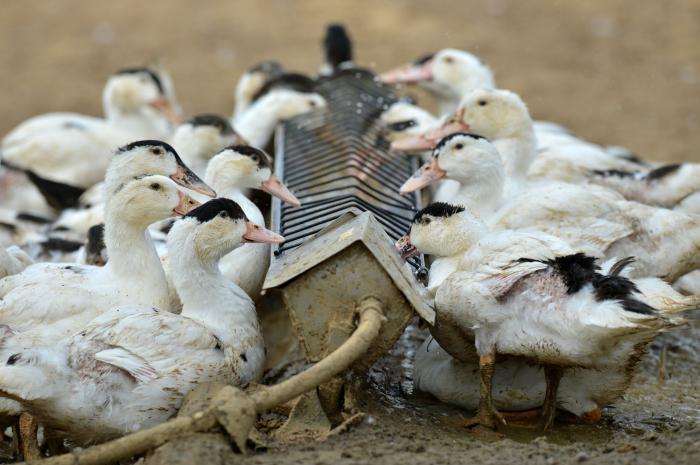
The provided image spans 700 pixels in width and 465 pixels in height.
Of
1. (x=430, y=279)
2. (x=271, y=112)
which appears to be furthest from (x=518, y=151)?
(x=271, y=112)

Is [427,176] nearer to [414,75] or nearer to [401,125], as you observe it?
[401,125]

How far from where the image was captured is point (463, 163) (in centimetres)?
718

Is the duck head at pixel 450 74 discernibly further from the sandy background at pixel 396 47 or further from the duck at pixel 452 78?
the sandy background at pixel 396 47

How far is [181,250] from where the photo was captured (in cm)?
595

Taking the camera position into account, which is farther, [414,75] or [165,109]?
[165,109]

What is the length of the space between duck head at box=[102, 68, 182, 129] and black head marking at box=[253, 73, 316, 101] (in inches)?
40.9

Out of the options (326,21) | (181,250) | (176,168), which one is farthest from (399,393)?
(326,21)

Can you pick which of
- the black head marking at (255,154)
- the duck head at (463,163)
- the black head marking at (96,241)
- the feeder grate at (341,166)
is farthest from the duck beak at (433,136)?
the black head marking at (96,241)

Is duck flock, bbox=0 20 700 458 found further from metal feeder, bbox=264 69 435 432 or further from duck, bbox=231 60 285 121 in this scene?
duck, bbox=231 60 285 121

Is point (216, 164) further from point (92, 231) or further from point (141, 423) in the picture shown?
point (141, 423)

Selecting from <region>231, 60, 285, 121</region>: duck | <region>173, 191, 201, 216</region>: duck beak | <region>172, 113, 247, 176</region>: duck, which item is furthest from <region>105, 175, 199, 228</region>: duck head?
<region>231, 60, 285, 121</region>: duck

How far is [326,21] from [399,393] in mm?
10990

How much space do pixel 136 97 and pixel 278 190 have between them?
4149mm

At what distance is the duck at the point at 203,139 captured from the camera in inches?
334
